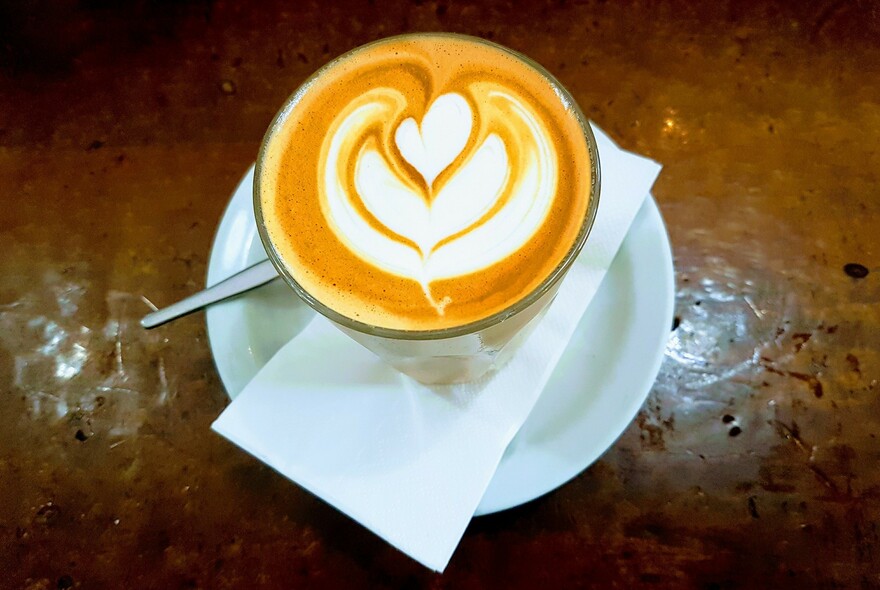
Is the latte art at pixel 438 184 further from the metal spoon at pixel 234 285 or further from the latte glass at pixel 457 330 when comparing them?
the metal spoon at pixel 234 285

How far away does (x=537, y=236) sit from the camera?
0.67 metres

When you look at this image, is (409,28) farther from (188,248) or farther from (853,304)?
(853,304)

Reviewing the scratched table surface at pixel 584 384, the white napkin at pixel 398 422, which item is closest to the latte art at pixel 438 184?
the white napkin at pixel 398 422

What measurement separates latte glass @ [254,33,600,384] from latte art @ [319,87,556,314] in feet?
0.15

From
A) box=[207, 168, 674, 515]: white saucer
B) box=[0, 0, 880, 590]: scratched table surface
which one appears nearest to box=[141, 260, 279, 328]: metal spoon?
box=[207, 168, 674, 515]: white saucer

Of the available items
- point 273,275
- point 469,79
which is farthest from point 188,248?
point 469,79

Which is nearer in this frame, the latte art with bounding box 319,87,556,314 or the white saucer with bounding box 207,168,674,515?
the latte art with bounding box 319,87,556,314

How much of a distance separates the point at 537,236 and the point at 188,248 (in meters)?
0.70

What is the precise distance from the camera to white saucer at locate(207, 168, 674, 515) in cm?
80

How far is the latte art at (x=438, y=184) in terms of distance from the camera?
0.67 meters

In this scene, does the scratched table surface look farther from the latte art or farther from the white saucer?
the latte art

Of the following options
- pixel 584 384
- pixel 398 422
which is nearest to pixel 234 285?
pixel 398 422

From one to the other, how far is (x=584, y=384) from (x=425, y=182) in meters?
0.38

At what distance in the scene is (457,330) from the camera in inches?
23.9
